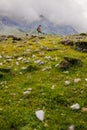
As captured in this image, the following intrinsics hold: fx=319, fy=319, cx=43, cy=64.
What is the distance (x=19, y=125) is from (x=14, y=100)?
8.35ft

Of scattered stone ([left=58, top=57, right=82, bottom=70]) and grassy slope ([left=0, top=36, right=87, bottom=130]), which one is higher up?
scattered stone ([left=58, top=57, right=82, bottom=70])

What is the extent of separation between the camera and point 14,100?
15.8 metres

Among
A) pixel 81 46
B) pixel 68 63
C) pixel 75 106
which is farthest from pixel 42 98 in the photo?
pixel 81 46

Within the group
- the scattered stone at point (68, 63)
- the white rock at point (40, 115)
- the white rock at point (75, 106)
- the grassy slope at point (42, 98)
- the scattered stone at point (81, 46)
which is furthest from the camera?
the scattered stone at point (81, 46)

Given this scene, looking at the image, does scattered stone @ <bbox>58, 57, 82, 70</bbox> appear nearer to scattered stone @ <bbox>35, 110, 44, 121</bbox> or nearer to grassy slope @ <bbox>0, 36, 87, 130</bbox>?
grassy slope @ <bbox>0, 36, 87, 130</bbox>

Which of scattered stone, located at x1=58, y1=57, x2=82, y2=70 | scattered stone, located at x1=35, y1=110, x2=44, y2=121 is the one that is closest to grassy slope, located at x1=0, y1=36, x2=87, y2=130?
scattered stone, located at x1=35, y1=110, x2=44, y2=121

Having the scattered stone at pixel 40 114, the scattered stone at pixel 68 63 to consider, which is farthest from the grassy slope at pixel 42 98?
the scattered stone at pixel 68 63

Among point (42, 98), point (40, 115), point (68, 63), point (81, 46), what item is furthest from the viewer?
point (81, 46)

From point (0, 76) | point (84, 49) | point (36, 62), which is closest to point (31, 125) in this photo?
point (0, 76)

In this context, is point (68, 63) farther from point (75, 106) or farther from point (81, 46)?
point (81, 46)

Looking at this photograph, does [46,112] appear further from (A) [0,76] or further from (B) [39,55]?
(B) [39,55]

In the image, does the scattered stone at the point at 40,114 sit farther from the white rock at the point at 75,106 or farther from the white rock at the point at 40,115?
the white rock at the point at 75,106

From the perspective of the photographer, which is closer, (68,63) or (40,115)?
(40,115)

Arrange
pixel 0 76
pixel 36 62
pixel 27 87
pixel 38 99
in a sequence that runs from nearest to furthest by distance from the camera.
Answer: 1. pixel 38 99
2. pixel 27 87
3. pixel 0 76
4. pixel 36 62
